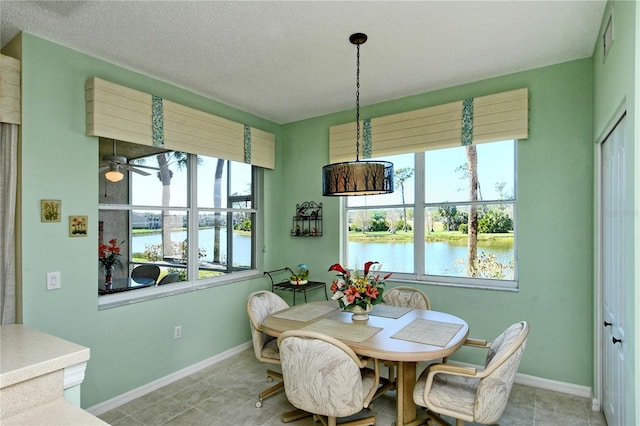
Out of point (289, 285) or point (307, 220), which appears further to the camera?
point (307, 220)

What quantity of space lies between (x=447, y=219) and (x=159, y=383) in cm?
317

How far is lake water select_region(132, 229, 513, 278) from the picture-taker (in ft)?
11.3

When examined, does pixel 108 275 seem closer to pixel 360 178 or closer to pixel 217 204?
pixel 217 204

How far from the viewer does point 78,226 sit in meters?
2.73

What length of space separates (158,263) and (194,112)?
1.52 meters

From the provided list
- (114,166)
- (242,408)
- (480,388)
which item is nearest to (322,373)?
(480,388)

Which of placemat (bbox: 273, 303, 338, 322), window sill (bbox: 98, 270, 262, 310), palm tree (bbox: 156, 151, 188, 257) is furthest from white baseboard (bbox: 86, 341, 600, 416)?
placemat (bbox: 273, 303, 338, 322)

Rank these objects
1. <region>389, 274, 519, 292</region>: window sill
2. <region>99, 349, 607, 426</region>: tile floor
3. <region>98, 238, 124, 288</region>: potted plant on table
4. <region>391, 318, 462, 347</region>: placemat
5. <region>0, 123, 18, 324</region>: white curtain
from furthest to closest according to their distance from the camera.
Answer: <region>389, 274, 519, 292</region>: window sill < <region>98, 238, 124, 288</region>: potted plant on table < <region>99, 349, 607, 426</region>: tile floor < <region>0, 123, 18, 324</region>: white curtain < <region>391, 318, 462, 347</region>: placemat

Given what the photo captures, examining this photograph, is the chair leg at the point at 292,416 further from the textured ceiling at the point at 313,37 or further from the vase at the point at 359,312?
the textured ceiling at the point at 313,37

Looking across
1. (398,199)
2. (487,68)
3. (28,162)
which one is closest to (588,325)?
(398,199)

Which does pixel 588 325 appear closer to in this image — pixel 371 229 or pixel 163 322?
pixel 371 229

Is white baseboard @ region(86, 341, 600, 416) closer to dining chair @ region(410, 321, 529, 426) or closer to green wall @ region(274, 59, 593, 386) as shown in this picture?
green wall @ region(274, 59, 593, 386)

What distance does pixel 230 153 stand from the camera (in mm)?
3986

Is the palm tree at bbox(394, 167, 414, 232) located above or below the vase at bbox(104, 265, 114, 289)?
above
